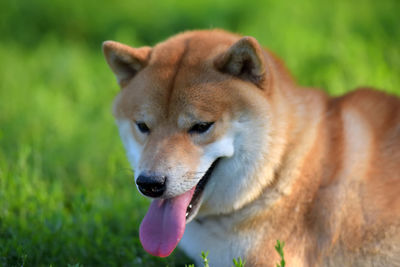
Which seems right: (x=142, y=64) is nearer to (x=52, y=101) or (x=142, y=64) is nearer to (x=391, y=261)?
(x=391, y=261)

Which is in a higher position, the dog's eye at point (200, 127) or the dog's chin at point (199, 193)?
the dog's eye at point (200, 127)

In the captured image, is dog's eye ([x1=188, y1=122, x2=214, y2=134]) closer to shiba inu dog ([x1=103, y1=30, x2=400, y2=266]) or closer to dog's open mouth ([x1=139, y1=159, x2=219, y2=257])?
shiba inu dog ([x1=103, y1=30, x2=400, y2=266])

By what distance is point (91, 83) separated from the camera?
281 inches

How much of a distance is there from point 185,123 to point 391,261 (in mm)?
1488

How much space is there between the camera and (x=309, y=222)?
318 cm

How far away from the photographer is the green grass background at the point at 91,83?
392cm

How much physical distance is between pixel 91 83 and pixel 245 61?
4.32m

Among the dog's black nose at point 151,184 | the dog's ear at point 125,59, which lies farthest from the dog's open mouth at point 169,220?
the dog's ear at point 125,59

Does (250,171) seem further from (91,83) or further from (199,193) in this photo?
(91,83)

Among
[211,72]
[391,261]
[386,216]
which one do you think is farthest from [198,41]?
[391,261]

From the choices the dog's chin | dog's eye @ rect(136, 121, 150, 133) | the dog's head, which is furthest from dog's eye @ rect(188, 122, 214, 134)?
dog's eye @ rect(136, 121, 150, 133)

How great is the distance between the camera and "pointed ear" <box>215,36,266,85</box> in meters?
3.07

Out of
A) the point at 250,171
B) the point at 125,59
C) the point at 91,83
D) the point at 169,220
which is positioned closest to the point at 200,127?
the point at 250,171

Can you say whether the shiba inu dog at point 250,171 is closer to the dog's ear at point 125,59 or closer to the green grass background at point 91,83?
the dog's ear at point 125,59
